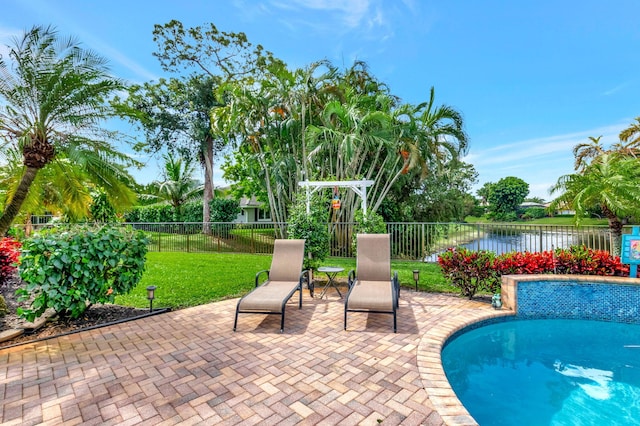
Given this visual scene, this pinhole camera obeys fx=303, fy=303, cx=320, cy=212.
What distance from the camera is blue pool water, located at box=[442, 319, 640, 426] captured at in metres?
3.20

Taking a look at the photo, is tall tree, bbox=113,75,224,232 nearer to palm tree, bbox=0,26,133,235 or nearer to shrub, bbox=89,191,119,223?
shrub, bbox=89,191,119,223

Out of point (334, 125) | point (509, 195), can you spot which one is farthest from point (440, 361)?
point (509, 195)

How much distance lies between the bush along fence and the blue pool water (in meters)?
0.94

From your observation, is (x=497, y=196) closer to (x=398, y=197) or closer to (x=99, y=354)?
(x=398, y=197)

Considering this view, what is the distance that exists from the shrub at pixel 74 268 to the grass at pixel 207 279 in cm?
117

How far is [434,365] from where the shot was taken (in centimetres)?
341

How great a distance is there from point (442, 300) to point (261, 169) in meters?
11.5

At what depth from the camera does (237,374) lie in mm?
3268

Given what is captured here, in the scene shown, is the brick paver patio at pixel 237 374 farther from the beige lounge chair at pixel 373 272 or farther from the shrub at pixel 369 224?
the shrub at pixel 369 224

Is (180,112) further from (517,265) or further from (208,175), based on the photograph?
(517,265)

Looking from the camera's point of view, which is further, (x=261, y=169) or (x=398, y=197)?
(x=398, y=197)

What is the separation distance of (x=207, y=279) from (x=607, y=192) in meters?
12.1

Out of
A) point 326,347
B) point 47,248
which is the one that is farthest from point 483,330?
point 47,248

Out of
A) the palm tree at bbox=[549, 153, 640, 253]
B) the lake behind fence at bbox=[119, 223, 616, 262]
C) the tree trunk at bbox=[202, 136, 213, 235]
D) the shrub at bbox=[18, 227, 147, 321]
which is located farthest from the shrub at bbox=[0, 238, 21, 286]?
the tree trunk at bbox=[202, 136, 213, 235]
